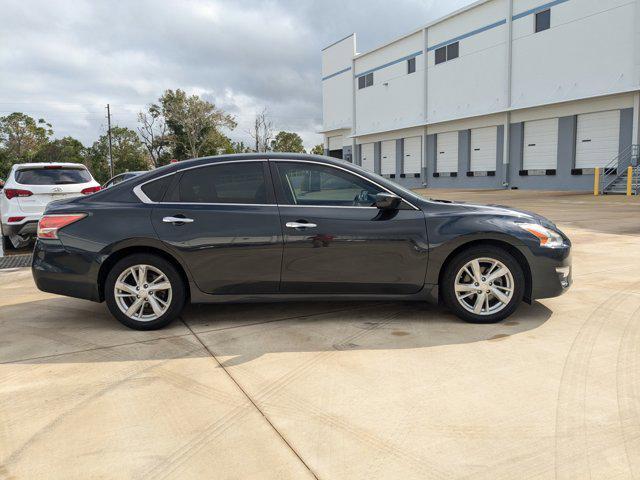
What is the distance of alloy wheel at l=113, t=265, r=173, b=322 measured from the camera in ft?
15.3

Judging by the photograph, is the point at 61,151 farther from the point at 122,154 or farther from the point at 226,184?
the point at 226,184

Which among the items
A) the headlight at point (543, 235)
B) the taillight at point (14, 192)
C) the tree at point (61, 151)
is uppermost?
the tree at point (61, 151)

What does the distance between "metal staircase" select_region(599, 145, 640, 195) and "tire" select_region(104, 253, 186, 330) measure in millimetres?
23913

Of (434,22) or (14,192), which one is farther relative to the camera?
(434,22)

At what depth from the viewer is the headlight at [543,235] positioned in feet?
15.4

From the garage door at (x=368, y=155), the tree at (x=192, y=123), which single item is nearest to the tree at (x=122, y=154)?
the tree at (x=192, y=123)

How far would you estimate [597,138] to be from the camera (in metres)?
25.9

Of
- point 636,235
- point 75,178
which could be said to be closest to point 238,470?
point 75,178

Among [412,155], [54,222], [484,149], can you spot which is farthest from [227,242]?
[412,155]

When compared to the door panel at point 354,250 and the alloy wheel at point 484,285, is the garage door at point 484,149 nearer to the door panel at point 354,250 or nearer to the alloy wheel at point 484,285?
the alloy wheel at point 484,285

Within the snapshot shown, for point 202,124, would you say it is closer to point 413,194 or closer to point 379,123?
point 379,123

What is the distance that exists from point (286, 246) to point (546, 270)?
2292mm

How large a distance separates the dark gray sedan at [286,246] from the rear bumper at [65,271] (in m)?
0.01

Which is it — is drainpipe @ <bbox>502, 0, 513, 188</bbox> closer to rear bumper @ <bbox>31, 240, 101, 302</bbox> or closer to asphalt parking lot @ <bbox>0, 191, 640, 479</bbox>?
asphalt parking lot @ <bbox>0, 191, 640, 479</bbox>
